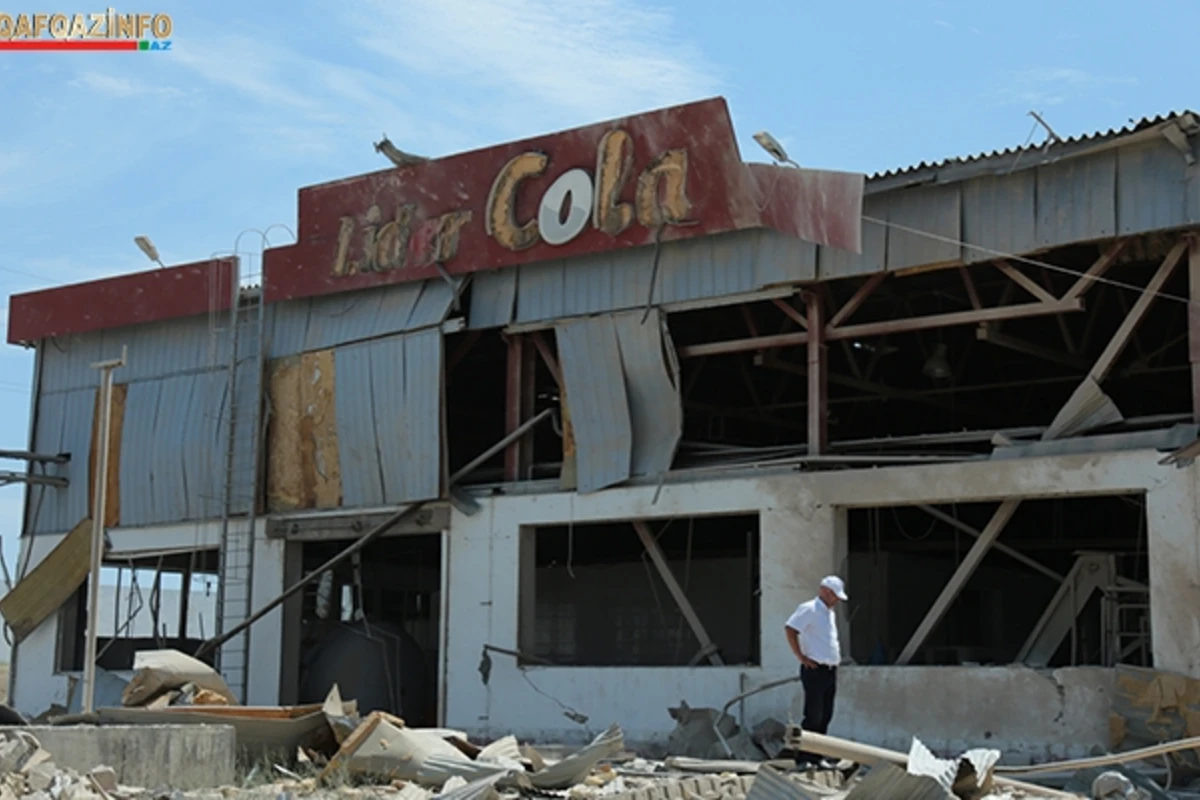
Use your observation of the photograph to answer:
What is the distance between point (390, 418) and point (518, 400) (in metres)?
2.24

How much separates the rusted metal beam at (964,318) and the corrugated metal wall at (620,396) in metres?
2.57

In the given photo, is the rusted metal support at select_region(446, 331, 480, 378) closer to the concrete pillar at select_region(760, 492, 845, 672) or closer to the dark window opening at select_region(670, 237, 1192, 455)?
the dark window opening at select_region(670, 237, 1192, 455)

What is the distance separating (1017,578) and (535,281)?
13.2 m

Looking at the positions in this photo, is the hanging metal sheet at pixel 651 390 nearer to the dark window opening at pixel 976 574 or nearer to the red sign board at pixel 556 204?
the red sign board at pixel 556 204

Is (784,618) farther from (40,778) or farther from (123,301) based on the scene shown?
(123,301)

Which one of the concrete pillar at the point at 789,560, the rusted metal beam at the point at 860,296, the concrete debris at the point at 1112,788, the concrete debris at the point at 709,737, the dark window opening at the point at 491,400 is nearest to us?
the concrete debris at the point at 1112,788

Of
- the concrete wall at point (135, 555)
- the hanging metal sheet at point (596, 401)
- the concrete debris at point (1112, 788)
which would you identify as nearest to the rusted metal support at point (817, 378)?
the hanging metal sheet at point (596, 401)

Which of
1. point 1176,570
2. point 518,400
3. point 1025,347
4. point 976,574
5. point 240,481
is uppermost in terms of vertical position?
point 1025,347

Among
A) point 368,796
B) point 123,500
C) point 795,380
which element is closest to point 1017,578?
point 795,380

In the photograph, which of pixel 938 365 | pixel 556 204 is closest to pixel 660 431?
pixel 556 204

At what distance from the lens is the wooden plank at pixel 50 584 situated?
29234mm

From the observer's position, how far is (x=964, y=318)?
67.3 ft

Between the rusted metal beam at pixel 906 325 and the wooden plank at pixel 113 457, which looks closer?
the rusted metal beam at pixel 906 325

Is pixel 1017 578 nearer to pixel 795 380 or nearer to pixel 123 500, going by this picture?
pixel 795 380
